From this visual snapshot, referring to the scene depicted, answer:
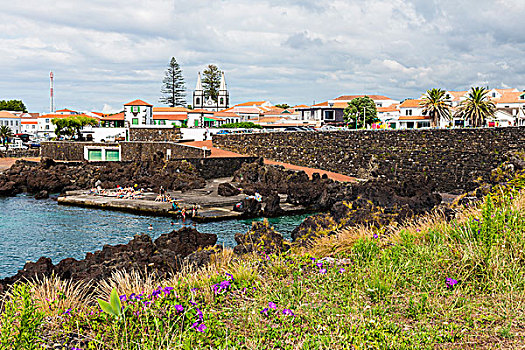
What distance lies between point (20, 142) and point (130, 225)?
5381cm

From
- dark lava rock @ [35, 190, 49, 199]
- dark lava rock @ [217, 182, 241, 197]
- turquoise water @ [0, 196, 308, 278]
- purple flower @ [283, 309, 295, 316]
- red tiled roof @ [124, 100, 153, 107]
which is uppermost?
red tiled roof @ [124, 100, 153, 107]

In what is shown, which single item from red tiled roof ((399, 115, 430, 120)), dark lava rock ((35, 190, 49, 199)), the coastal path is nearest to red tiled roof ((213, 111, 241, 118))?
red tiled roof ((399, 115, 430, 120))

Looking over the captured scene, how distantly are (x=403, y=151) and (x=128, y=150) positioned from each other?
101ft

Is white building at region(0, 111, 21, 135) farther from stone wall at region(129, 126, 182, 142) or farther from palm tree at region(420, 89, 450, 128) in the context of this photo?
palm tree at region(420, 89, 450, 128)

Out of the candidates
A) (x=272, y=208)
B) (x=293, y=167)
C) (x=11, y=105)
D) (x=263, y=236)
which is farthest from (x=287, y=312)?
(x=11, y=105)

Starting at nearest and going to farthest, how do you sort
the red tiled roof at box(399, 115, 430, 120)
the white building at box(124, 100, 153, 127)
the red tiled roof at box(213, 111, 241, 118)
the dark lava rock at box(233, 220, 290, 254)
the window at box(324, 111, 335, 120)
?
1. the dark lava rock at box(233, 220, 290, 254)
2. the white building at box(124, 100, 153, 127)
3. the red tiled roof at box(399, 115, 430, 120)
4. the window at box(324, 111, 335, 120)
5. the red tiled roof at box(213, 111, 241, 118)

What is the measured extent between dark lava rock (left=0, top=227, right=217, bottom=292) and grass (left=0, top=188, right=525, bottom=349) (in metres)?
3.74

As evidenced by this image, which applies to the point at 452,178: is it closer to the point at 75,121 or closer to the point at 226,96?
the point at 75,121

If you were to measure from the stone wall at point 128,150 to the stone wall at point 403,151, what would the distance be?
7.46 m

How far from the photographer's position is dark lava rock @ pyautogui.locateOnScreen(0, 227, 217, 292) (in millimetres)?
11180

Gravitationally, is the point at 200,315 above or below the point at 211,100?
below

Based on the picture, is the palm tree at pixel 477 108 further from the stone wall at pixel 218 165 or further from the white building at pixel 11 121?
the white building at pixel 11 121

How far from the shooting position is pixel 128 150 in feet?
180

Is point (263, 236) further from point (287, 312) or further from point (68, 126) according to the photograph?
point (68, 126)
